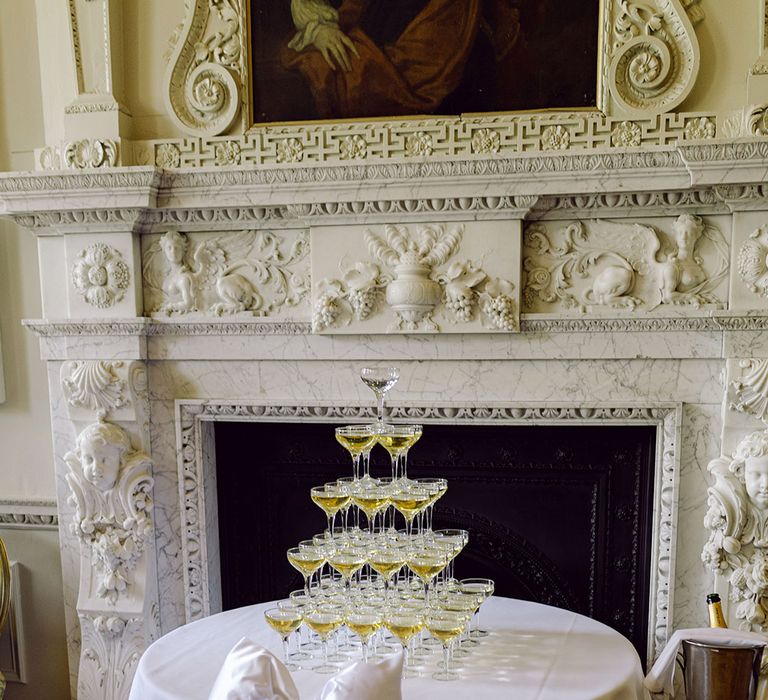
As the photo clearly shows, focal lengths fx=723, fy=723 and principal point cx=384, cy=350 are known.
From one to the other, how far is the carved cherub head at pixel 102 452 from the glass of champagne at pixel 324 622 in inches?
47.2

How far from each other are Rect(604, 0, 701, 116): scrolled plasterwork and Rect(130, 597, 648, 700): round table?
1629 millimetres

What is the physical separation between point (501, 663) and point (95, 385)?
5.60ft

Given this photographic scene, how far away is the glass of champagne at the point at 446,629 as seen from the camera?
5.73ft

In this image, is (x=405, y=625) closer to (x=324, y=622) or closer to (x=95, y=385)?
(x=324, y=622)

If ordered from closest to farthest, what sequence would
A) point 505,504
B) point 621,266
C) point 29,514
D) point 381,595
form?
point 381,595 → point 621,266 → point 505,504 → point 29,514

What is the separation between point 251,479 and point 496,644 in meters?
1.31

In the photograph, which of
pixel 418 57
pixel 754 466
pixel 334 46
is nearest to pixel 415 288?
pixel 418 57

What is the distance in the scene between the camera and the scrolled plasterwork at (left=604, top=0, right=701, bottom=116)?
2293 mm

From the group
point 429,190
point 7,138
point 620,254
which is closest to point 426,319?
point 429,190

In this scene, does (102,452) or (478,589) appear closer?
(478,589)

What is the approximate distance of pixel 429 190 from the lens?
239 cm

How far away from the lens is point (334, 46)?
2.48m

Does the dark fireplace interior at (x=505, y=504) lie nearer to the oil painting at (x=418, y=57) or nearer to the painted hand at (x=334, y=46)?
the oil painting at (x=418, y=57)

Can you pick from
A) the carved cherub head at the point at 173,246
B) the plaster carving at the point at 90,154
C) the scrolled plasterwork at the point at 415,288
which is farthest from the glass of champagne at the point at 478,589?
the plaster carving at the point at 90,154
